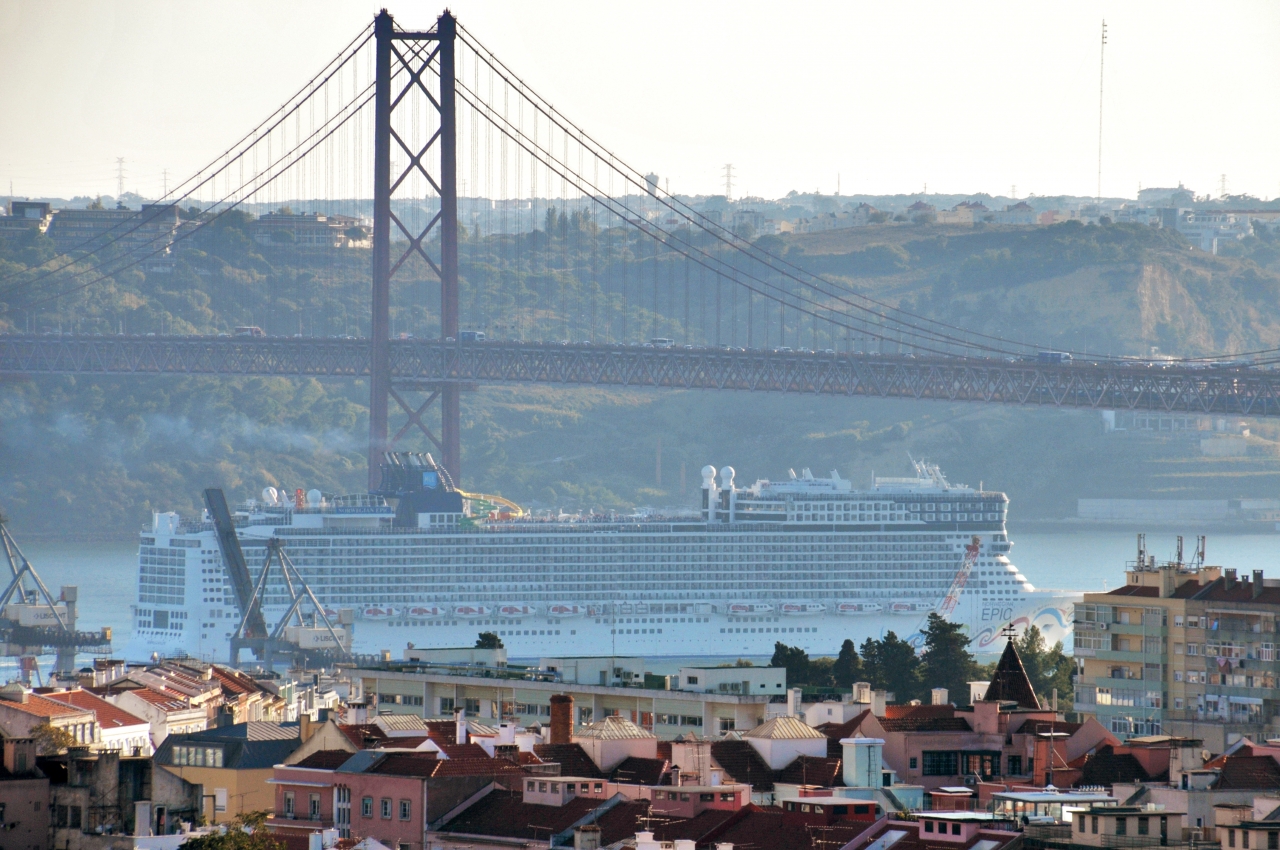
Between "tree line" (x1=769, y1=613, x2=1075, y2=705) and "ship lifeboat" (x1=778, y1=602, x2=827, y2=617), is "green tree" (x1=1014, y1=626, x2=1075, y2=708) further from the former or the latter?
"ship lifeboat" (x1=778, y1=602, x2=827, y2=617)

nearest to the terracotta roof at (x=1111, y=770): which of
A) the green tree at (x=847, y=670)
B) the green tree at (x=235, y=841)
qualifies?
the green tree at (x=235, y=841)

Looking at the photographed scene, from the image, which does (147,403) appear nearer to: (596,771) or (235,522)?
(235,522)

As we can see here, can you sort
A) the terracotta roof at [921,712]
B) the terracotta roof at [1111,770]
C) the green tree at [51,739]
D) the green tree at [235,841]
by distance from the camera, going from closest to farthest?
1. the green tree at [235,841]
2. the green tree at [51,739]
3. the terracotta roof at [1111,770]
4. the terracotta roof at [921,712]

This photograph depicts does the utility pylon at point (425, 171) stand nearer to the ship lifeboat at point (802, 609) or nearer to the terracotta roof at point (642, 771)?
the ship lifeboat at point (802, 609)

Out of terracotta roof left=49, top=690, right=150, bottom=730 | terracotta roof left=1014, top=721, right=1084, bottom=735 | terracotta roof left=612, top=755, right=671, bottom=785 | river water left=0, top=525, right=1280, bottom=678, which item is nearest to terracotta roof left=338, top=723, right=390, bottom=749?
terracotta roof left=612, top=755, right=671, bottom=785

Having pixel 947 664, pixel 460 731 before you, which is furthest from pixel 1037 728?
pixel 947 664

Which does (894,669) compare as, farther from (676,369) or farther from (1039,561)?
(1039,561)

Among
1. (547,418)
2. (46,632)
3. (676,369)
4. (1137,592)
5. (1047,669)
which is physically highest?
(547,418)
